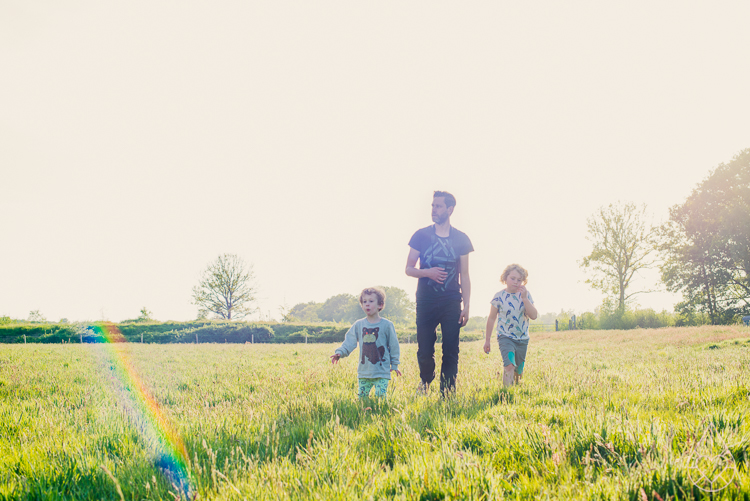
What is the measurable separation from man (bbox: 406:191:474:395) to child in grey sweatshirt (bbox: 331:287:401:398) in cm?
52

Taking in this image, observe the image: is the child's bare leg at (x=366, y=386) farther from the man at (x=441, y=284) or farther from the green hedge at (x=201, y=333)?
the green hedge at (x=201, y=333)


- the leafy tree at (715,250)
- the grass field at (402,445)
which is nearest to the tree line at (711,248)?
the leafy tree at (715,250)

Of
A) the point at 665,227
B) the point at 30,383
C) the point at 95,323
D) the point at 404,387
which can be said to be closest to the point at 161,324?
the point at 95,323

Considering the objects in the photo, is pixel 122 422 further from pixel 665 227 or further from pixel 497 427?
pixel 665 227

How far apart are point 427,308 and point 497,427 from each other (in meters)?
2.27

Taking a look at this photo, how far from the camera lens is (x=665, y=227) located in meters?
38.4

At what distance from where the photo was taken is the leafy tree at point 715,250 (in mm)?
30000

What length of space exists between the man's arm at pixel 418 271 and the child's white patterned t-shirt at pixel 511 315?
139cm

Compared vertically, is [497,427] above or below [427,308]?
below

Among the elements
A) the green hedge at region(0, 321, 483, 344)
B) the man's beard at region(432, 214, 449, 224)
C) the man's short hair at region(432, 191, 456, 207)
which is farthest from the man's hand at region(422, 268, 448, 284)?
the green hedge at region(0, 321, 483, 344)

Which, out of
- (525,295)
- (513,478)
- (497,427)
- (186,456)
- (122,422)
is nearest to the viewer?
(513,478)

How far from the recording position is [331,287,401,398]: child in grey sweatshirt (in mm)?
4699

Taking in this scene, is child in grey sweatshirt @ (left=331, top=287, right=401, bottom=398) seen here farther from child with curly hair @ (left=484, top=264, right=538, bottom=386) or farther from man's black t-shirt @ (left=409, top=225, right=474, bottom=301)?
child with curly hair @ (left=484, top=264, right=538, bottom=386)

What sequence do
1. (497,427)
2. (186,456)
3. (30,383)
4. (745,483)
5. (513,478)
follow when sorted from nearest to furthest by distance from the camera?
(745,483) → (513,478) → (186,456) → (497,427) → (30,383)
